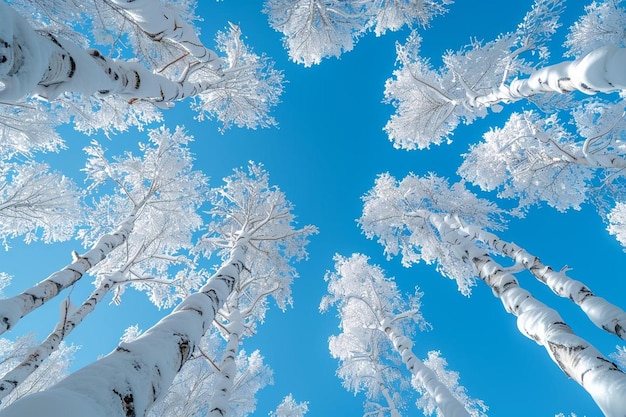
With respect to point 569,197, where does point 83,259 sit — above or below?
below

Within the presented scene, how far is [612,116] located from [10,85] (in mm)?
12542

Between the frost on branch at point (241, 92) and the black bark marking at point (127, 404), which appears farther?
the frost on branch at point (241, 92)

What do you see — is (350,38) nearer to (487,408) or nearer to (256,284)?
(256,284)

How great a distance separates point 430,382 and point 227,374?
153 inches

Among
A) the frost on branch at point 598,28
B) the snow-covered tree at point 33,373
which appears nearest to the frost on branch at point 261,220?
the snow-covered tree at point 33,373

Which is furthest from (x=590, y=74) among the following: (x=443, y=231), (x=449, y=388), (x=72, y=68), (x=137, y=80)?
(x=449, y=388)

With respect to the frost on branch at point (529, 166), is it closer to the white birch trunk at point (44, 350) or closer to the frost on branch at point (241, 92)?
the frost on branch at point (241, 92)

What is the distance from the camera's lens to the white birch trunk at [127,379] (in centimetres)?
111

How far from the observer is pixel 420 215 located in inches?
391

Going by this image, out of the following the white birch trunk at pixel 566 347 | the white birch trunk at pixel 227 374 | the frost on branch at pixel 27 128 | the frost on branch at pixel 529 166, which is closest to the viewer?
the white birch trunk at pixel 566 347

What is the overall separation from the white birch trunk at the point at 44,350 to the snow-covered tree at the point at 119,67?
10.7 feet

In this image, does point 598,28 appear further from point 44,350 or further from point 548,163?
point 44,350

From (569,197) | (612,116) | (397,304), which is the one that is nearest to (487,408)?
(397,304)

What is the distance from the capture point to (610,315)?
3.90m
